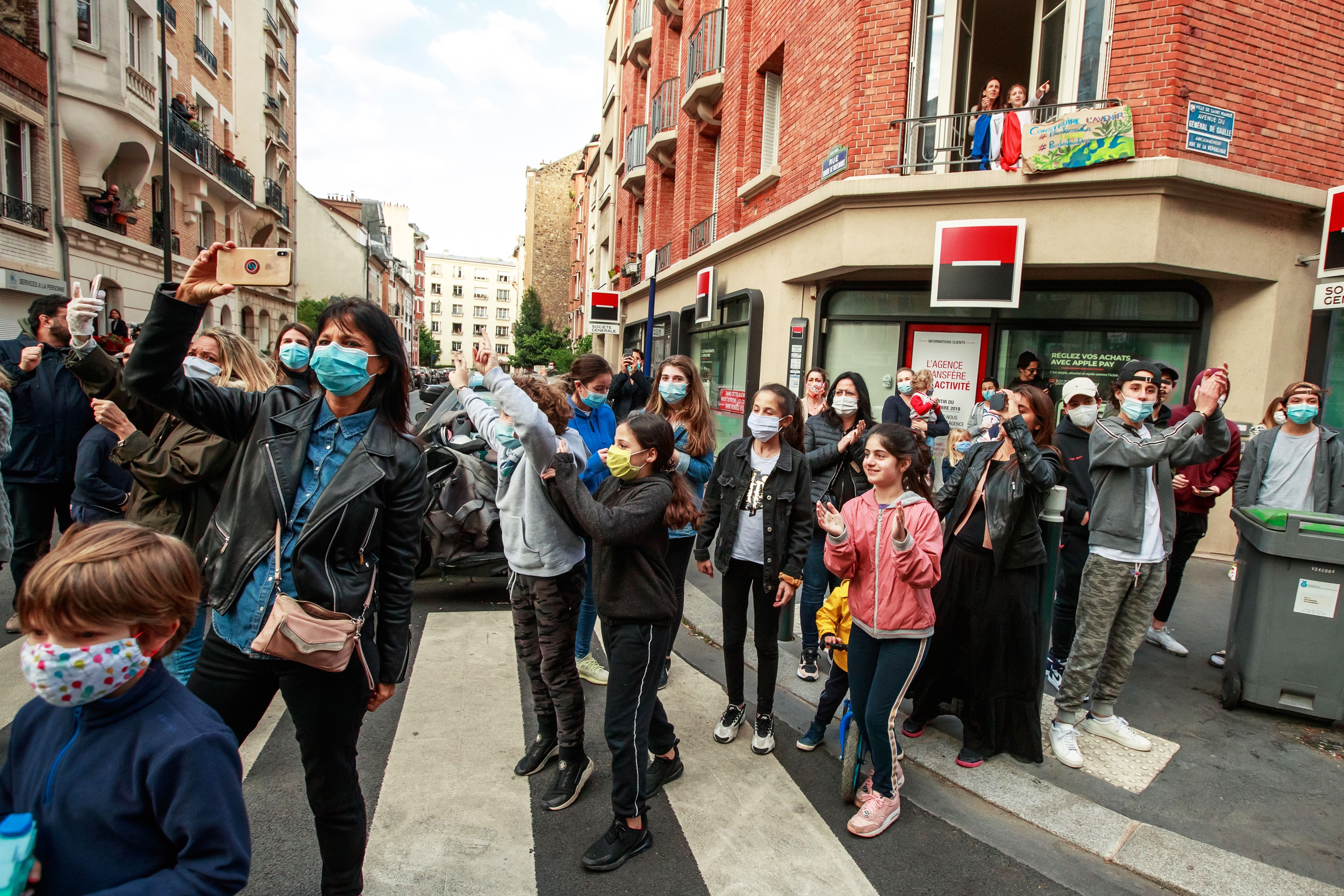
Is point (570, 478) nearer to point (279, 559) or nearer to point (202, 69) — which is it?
point (279, 559)

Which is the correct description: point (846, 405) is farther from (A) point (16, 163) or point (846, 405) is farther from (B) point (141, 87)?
(B) point (141, 87)

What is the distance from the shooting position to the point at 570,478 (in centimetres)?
292

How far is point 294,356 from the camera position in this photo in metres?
3.40

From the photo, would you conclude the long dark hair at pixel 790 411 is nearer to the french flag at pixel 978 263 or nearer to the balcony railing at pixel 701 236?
the french flag at pixel 978 263

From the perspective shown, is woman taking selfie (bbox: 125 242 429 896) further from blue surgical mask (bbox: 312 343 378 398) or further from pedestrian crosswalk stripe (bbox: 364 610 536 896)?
pedestrian crosswalk stripe (bbox: 364 610 536 896)

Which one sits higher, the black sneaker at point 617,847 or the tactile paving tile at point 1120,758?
the black sneaker at point 617,847

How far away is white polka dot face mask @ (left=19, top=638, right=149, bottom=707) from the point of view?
1.37 metres

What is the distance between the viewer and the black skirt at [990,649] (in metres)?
3.78

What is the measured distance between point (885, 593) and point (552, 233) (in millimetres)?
53973

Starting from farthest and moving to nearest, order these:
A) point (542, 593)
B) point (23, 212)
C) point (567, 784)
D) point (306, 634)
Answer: point (23, 212)
point (542, 593)
point (567, 784)
point (306, 634)

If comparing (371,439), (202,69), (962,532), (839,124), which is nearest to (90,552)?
(371,439)

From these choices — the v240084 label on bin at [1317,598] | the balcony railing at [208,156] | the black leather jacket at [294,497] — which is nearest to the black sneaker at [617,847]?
the black leather jacket at [294,497]

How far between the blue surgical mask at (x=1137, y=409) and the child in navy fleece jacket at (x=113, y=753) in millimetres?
4180

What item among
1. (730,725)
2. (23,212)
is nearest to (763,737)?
(730,725)
